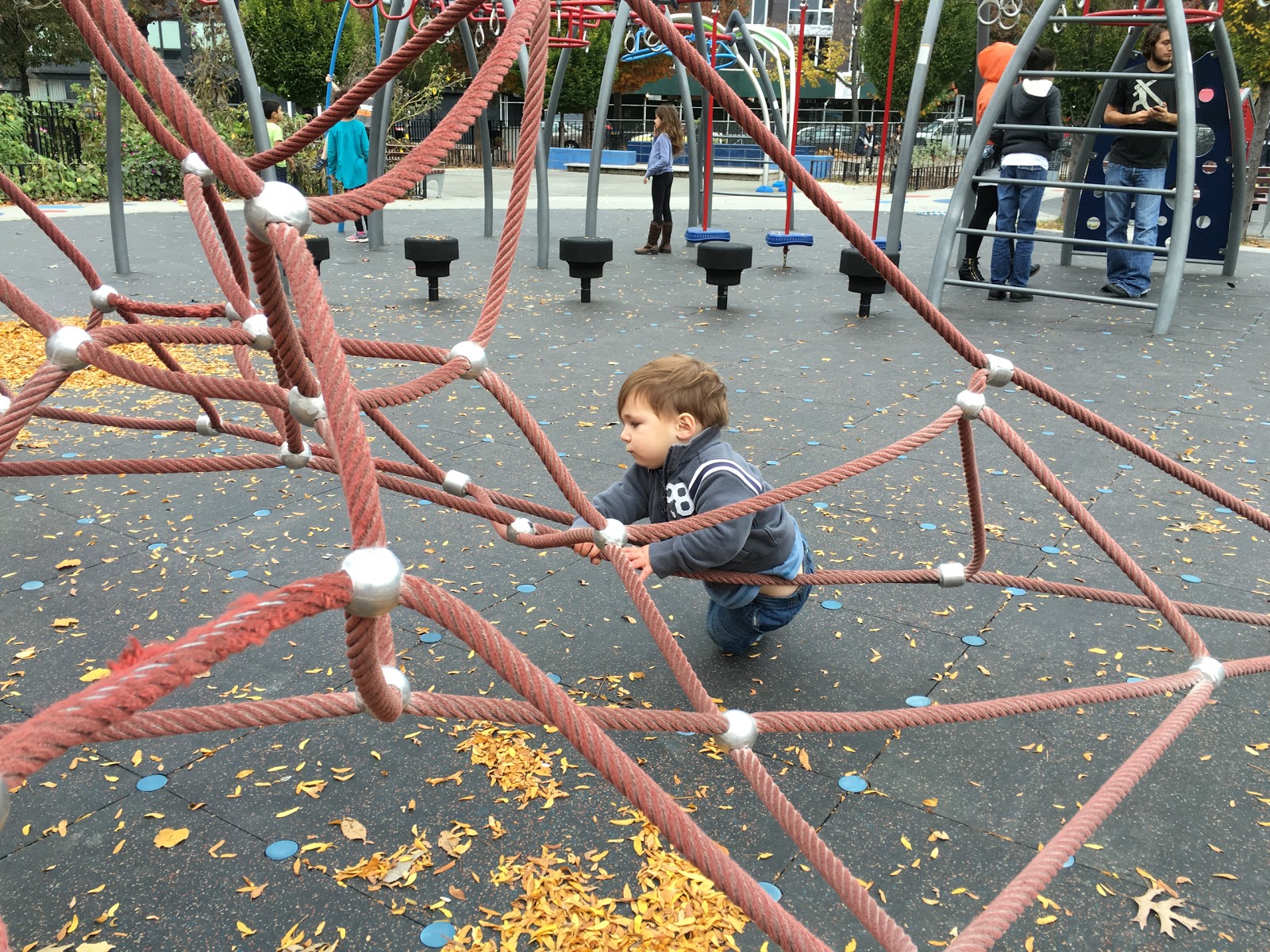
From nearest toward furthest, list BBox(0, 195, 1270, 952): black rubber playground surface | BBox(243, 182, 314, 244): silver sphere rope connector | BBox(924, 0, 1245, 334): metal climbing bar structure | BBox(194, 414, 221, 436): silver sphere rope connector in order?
BBox(243, 182, 314, 244): silver sphere rope connector → BBox(0, 195, 1270, 952): black rubber playground surface → BBox(194, 414, 221, 436): silver sphere rope connector → BBox(924, 0, 1245, 334): metal climbing bar structure

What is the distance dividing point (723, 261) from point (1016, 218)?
2.10m

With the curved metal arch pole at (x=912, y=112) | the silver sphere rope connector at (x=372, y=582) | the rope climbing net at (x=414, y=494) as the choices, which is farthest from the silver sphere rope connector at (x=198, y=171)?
the curved metal arch pole at (x=912, y=112)

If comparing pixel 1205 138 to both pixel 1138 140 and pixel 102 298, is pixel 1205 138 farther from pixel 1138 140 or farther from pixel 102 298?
pixel 102 298

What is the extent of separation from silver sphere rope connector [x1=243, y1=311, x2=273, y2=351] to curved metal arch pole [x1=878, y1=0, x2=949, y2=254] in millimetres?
4839

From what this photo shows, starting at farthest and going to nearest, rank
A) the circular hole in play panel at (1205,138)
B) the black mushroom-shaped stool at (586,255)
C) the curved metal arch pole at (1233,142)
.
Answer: the circular hole in play panel at (1205,138) < the curved metal arch pole at (1233,142) < the black mushroom-shaped stool at (586,255)

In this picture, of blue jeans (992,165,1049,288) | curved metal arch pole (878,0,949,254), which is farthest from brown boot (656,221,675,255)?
blue jeans (992,165,1049,288)

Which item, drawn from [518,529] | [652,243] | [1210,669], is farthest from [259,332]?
[652,243]

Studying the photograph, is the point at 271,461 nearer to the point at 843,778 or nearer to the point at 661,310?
the point at 843,778

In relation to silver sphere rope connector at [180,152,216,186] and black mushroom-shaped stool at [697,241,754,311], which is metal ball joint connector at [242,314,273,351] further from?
black mushroom-shaped stool at [697,241,754,311]

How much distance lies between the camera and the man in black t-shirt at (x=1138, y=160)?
659 centimetres

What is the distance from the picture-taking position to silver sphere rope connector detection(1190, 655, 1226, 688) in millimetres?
2053

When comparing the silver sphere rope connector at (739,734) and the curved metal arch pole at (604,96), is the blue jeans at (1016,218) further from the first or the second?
the silver sphere rope connector at (739,734)

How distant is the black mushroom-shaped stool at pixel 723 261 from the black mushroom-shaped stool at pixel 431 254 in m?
1.54

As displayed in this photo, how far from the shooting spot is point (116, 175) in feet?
22.8
